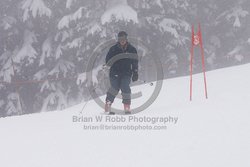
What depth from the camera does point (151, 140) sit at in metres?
5.97

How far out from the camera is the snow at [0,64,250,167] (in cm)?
508

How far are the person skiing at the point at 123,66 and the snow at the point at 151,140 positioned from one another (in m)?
0.72

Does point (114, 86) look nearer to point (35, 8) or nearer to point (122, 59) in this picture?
point (122, 59)

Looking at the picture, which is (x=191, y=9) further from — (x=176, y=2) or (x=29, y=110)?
(x=29, y=110)

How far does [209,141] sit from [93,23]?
13318mm

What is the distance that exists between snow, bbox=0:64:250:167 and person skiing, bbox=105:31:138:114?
2.35ft

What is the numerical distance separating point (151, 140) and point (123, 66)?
3.08 metres

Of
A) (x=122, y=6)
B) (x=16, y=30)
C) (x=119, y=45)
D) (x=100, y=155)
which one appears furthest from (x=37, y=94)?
(x=100, y=155)

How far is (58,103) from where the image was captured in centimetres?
2002

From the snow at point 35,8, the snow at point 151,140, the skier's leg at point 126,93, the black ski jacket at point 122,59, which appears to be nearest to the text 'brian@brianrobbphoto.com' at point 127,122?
the snow at point 151,140

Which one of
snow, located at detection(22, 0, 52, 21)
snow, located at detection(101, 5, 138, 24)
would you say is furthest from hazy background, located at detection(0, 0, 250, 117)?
snow, located at detection(101, 5, 138, 24)

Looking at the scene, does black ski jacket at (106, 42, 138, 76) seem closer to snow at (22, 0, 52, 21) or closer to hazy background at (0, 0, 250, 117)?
hazy background at (0, 0, 250, 117)

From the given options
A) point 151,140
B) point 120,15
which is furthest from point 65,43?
point 151,140

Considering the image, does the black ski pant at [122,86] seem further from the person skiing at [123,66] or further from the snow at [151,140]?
the snow at [151,140]
